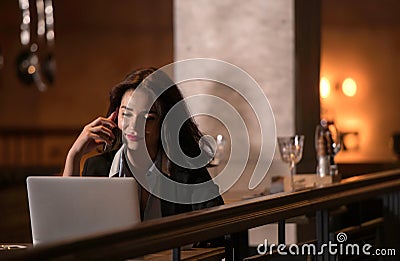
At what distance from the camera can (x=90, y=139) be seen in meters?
3.73

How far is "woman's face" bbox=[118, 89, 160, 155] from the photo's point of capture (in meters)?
3.54

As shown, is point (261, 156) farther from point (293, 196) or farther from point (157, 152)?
point (293, 196)

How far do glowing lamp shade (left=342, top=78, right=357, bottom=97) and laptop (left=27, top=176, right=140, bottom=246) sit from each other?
33.0 feet

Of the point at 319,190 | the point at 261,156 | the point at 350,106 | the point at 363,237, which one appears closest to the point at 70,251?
the point at 319,190

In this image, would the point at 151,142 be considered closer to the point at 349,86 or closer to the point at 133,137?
the point at 133,137

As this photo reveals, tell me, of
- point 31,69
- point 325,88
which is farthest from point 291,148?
point 325,88

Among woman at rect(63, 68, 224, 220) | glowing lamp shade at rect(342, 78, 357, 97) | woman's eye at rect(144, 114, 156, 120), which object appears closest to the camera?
woman at rect(63, 68, 224, 220)

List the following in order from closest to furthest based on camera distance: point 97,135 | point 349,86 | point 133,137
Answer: point 133,137 → point 97,135 → point 349,86

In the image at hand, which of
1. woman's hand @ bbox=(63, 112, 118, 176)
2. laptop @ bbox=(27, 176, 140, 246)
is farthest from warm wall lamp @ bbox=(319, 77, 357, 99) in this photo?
laptop @ bbox=(27, 176, 140, 246)

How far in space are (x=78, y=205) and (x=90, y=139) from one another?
1.03 m

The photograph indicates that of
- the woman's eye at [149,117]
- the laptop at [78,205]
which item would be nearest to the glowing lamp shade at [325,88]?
the woman's eye at [149,117]

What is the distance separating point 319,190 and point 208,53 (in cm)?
229

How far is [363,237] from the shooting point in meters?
4.13

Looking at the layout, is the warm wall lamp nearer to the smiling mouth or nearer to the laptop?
the smiling mouth
